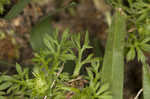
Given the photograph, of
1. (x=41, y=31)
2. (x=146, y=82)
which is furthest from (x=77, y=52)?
(x=146, y=82)

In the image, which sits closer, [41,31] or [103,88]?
[103,88]

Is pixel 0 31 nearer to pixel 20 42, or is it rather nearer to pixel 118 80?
pixel 20 42

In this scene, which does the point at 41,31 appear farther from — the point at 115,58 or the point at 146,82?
the point at 146,82

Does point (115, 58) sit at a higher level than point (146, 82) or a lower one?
higher

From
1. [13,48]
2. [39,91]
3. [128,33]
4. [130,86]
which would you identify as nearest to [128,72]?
[130,86]

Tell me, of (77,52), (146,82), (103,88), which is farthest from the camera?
(77,52)

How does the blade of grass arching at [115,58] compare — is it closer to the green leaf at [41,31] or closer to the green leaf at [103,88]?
the green leaf at [103,88]

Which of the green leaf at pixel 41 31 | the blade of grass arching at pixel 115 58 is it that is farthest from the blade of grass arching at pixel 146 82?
the green leaf at pixel 41 31

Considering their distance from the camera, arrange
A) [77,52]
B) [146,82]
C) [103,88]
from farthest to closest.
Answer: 1. [77,52]
2. [146,82]
3. [103,88]
